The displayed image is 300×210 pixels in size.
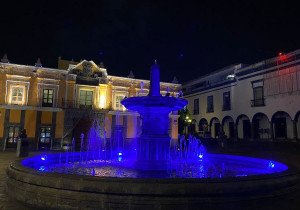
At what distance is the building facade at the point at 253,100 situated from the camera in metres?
22.6

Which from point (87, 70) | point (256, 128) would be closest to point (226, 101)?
point (256, 128)

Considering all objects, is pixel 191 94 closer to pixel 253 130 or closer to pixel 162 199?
pixel 253 130

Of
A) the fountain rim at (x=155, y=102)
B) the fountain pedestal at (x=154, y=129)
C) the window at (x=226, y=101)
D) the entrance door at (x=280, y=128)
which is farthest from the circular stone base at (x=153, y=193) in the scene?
the window at (x=226, y=101)

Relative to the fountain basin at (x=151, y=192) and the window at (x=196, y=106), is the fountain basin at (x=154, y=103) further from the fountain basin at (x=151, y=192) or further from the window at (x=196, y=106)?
the window at (x=196, y=106)

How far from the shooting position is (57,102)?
24.2 metres

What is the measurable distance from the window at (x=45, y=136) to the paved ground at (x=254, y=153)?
14.6 ft

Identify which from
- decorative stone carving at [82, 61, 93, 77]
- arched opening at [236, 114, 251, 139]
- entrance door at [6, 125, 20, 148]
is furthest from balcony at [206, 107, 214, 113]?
entrance door at [6, 125, 20, 148]

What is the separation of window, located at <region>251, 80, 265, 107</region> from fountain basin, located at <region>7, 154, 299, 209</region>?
74.6 ft

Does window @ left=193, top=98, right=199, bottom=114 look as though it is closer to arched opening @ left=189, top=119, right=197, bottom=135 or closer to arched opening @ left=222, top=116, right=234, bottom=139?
arched opening @ left=189, top=119, right=197, bottom=135

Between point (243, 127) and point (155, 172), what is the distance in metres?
23.8

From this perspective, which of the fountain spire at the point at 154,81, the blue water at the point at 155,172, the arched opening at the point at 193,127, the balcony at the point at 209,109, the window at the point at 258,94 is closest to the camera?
the blue water at the point at 155,172

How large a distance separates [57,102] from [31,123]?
3.00 m

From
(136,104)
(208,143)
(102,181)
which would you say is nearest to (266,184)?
(102,181)

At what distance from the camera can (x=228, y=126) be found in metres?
31.0
